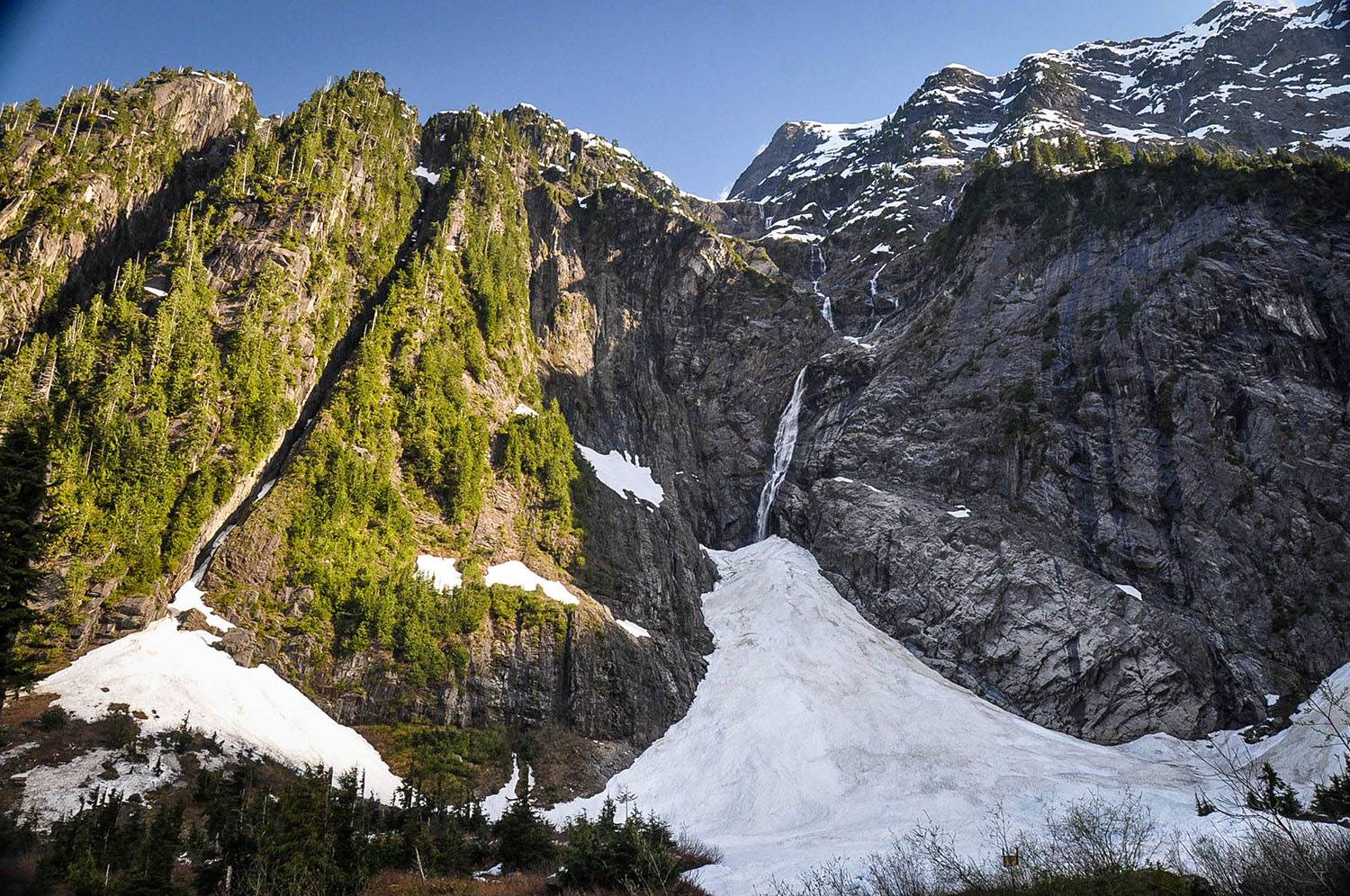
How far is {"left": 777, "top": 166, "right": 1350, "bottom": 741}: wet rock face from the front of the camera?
5528 cm

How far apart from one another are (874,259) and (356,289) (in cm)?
6869

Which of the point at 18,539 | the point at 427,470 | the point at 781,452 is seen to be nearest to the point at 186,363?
the point at 427,470

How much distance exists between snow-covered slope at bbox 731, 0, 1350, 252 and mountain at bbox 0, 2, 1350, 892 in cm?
3312

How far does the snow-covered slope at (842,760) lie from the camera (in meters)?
40.4

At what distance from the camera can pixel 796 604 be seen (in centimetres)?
6606

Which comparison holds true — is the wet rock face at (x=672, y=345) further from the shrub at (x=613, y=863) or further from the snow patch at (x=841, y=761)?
the shrub at (x=613, y=863)

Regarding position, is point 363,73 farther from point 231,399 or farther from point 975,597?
point 975,597

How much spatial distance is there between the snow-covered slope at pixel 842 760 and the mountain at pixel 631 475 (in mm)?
370

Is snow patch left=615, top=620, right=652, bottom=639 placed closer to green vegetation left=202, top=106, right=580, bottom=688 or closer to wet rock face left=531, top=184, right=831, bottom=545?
green vegetation left=202, top=106, right=580, bottom=688

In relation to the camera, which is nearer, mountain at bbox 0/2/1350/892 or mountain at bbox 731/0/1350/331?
mountain at bbox 0/2/1350/892

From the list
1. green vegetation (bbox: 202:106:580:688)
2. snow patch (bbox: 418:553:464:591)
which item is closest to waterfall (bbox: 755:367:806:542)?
green vegetation (bbox: 202:106:580:688)

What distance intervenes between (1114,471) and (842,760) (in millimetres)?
38325

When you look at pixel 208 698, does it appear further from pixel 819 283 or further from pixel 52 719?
pixel 819 283

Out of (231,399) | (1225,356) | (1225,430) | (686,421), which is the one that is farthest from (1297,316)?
(231,399)
